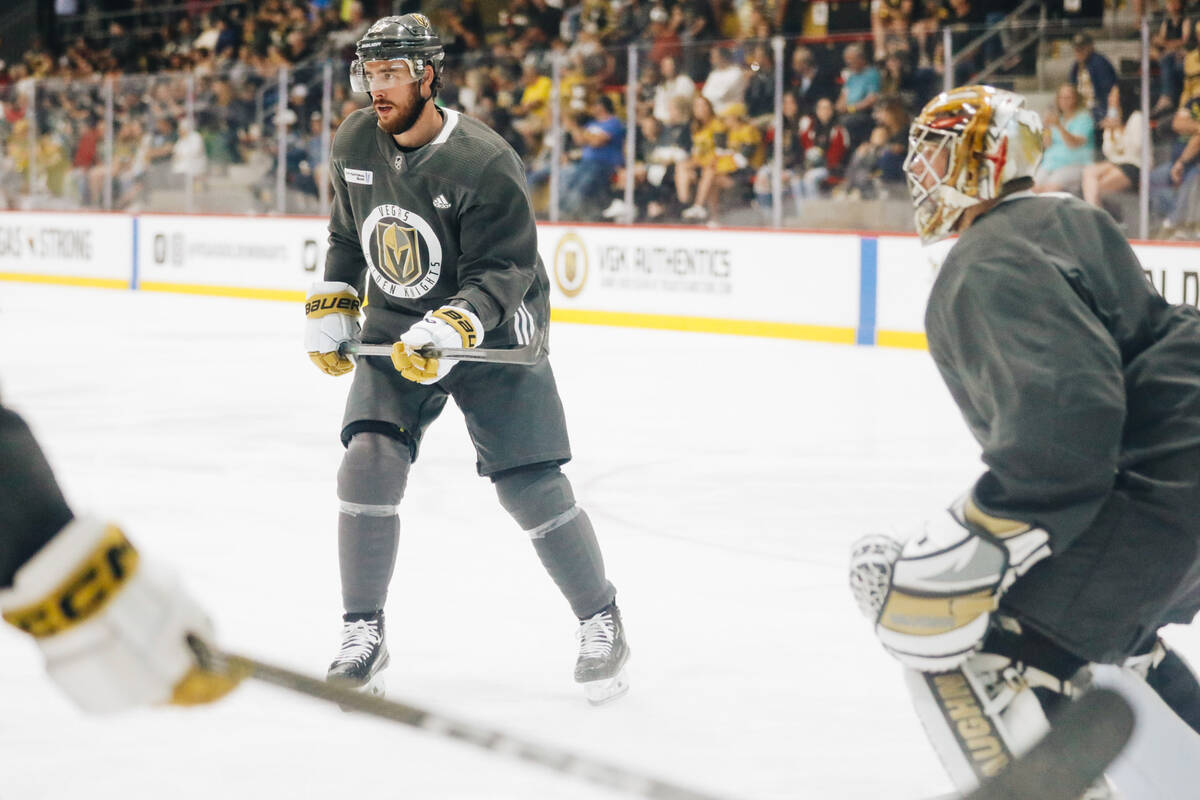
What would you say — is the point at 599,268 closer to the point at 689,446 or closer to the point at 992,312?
the point at 689,446

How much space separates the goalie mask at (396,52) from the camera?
9.05 ft

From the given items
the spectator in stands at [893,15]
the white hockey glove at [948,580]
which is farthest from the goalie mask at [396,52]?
the spectator in stands at [893,15]

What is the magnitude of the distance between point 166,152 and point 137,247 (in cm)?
93

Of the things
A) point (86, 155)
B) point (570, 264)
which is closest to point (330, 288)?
point (570, 264)

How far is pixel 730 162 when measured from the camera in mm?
9312

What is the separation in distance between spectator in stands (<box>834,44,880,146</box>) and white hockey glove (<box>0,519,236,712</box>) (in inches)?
315

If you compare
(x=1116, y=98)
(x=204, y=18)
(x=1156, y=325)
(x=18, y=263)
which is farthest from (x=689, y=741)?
(x=204, y=18)

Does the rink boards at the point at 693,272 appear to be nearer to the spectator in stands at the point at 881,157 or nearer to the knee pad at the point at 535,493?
the spectator in stands at the point at 881,157

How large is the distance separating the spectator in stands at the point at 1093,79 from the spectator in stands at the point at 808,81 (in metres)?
1.51

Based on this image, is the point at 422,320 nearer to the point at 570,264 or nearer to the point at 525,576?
the point at 525,576

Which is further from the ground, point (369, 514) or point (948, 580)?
point (948, 580)

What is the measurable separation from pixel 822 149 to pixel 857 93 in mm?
377

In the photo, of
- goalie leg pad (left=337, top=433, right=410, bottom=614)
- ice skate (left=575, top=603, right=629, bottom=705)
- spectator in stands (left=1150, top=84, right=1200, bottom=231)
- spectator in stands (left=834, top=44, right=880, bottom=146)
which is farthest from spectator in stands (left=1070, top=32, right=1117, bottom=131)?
goalie leg pad (left=337, top=433, right=410, bottom=614)

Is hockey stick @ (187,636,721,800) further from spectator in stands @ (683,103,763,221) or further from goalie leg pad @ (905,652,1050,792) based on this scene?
spectator in stands @ (683,103,763,221)
